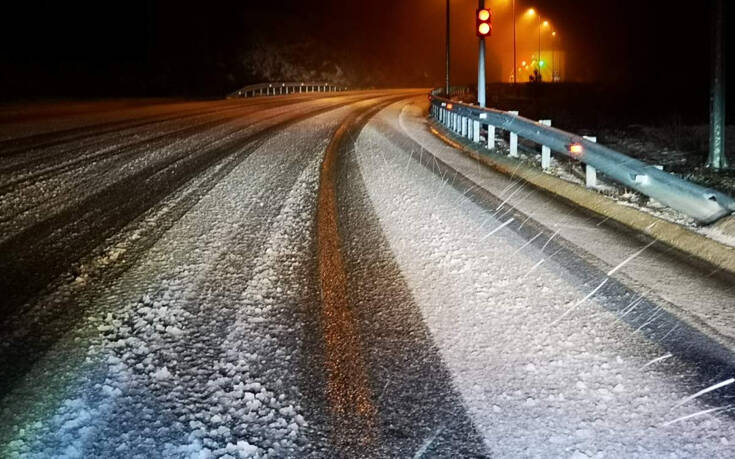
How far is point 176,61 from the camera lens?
59.2 m

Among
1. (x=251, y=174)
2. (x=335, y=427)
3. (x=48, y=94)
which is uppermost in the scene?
(x=48, y=94)

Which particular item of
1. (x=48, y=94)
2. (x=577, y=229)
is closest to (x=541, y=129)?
(x=577, y=229)

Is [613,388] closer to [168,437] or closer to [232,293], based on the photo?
[168,437]

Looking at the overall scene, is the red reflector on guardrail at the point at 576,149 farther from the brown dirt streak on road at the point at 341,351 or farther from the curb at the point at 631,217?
the brown dirt streak on road at the point at 341,351

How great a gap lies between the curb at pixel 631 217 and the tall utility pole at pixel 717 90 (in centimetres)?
253

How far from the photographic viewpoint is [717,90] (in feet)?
36.6

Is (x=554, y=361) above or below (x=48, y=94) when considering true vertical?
below

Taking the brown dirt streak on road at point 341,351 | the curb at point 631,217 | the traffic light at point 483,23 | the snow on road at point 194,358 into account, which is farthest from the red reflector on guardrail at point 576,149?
the traffic light at point 483,23

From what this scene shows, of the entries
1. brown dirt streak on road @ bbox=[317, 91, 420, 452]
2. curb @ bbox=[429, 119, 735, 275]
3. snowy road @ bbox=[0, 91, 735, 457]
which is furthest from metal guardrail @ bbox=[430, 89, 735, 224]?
brown dirt streak on road @ bbox=[317, 91, 420, 452]

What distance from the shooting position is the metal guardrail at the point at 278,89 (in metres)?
49.9

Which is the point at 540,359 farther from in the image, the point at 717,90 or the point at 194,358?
the point at 717,90

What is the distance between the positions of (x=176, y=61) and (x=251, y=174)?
166ft

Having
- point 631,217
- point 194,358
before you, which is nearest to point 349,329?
point 194,358

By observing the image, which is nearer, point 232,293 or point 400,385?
point 400,385
